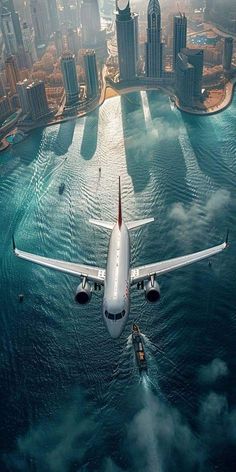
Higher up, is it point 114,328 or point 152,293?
point 152,293

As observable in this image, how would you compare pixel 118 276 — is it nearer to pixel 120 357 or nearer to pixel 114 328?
pixel 114 328

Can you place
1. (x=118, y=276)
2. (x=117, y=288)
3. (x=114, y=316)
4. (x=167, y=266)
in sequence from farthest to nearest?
(x=167, y=266) < (x=118, y=276) < (x=117, y=288) < (x=114, y=316)

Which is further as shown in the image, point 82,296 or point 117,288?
point 82,296

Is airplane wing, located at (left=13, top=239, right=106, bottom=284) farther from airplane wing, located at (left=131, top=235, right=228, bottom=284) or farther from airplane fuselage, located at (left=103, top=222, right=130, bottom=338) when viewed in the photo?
airplane wing, located at (left=131, top=235, right=228, bottom=284)

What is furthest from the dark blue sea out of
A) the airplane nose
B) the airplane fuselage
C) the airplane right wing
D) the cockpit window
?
the cockpit window

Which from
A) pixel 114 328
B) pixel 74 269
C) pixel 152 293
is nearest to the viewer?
pixel 114 328

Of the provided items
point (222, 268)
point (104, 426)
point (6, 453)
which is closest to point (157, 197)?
point (222, 268)

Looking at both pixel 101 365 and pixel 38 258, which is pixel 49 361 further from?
pixel 38 258

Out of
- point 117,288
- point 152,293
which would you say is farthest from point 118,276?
point 152,293
